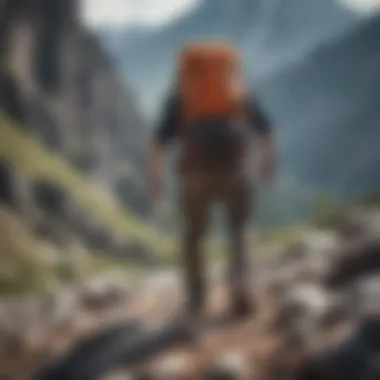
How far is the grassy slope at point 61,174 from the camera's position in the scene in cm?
177

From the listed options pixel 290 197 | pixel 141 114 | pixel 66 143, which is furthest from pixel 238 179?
pixel 66 143

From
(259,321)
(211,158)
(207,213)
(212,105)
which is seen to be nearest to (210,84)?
(212,105)

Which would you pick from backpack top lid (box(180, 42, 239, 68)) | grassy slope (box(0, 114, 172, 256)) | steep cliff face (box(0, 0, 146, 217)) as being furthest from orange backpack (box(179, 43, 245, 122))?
grassy slope (box(0, 114, 172, 256))

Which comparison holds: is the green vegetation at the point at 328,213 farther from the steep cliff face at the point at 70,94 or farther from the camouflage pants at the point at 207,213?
the steep cliff face at the point at 70,94

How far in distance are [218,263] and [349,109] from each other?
40 centimetres

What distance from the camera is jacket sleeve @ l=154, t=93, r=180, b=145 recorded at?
5.66 feet

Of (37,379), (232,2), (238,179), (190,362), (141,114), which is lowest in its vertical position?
(190,362)

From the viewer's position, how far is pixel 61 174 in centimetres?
178

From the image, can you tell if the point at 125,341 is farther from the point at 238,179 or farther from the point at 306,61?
the point at 306,61

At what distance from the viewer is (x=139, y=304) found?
1.75 meters

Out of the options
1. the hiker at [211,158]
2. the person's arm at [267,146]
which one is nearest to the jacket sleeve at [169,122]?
the hiker at [211,158]

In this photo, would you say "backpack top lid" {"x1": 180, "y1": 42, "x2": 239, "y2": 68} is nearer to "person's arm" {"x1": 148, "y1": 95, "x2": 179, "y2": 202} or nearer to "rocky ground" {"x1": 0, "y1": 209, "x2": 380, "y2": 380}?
"person's arm" {"x1": 148, "y1": 95, "x2": 179, "y2": 202}

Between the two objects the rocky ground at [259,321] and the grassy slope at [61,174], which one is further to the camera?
the grassy slope at [61,174]

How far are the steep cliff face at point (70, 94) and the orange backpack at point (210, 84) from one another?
115mm
